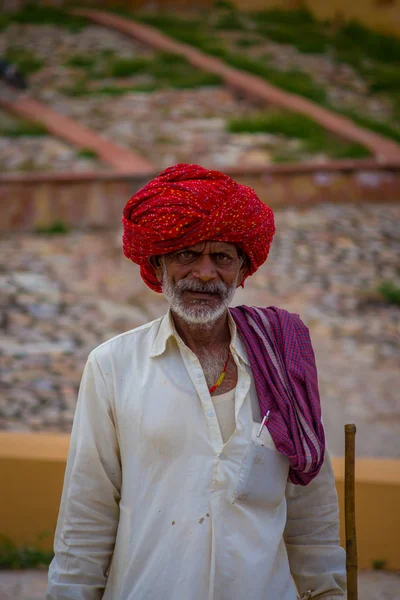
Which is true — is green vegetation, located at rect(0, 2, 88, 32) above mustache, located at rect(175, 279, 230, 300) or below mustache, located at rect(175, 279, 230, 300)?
above

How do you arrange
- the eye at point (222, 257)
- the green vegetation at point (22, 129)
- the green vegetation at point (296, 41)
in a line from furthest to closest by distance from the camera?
the green vegetation at point (296, 41) → the green vegetation at point (22, 129) → the eye at point (222, 257)

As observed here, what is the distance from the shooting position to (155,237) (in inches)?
85.8

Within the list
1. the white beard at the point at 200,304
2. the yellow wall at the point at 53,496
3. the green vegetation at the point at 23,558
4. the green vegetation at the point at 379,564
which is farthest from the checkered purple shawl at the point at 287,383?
the green vegetation at the point at 23,558

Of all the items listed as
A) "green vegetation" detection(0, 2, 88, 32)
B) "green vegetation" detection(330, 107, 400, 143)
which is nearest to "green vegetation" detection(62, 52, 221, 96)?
"green vegetation" detection(0, 2, 88, 32)

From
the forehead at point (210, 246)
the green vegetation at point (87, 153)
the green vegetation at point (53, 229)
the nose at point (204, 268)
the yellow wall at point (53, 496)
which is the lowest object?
the yellow wall at point (53, 496)

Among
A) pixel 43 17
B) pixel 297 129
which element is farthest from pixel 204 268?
pixel 43 17

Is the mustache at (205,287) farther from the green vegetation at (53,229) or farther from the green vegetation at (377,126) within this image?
the green vegetation at (377,126)

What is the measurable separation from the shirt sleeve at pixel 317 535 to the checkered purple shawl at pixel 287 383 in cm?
13

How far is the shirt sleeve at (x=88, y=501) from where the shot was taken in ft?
6.73

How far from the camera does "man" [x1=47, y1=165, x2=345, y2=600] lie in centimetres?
201

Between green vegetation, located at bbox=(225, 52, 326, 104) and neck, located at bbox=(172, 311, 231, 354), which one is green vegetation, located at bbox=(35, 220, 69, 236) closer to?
green vegetation, located at bbox=(225, 52, 326, 104)

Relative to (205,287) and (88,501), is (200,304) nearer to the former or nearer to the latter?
(205,287)

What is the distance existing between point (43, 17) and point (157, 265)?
13.4 meters

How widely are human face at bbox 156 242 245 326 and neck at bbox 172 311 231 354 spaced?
1.4 inches
